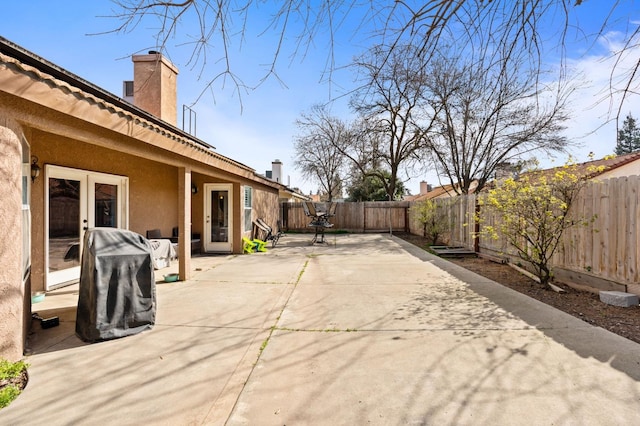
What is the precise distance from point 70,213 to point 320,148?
23.6 metres

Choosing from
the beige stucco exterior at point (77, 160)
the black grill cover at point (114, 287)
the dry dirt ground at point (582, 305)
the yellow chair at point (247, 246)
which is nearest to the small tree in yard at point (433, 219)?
the dry dirt ground at point (582, 305)

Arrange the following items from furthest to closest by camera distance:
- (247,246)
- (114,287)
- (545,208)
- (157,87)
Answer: (247,246), (157,87), (545,208), (114,287)

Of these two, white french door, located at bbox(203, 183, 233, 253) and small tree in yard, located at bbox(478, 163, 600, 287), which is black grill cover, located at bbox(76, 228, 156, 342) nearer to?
small tree in yard, located at bbox(478, 163, 600, 287)

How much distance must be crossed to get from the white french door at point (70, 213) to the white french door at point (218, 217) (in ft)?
11.0

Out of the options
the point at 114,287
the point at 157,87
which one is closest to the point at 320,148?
the point at 157,87

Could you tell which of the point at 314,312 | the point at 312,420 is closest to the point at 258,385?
the point at 312,420

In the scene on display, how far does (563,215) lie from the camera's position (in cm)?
565

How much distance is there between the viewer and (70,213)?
5980mm

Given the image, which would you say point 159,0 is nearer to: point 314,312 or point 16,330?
point 16,330

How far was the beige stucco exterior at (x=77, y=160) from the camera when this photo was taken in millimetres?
2791

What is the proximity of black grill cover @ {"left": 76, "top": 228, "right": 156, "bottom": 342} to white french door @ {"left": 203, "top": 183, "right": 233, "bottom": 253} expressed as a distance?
6.42 m

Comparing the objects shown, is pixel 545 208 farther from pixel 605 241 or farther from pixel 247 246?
pixel 247 246

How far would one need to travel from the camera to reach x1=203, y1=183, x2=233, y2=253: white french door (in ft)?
33.6

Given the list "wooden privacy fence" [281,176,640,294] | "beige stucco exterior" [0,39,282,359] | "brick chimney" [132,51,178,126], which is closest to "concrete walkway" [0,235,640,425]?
"beige stucco exterior" [0,39,282,359]
